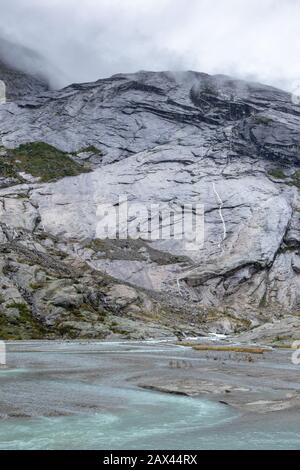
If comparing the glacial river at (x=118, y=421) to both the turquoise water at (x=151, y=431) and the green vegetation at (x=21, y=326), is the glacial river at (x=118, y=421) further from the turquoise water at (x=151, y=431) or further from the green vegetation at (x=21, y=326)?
the green vegetation at (x=21, y=326)

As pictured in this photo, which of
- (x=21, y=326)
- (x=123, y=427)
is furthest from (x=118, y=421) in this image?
(x=21, y=326)

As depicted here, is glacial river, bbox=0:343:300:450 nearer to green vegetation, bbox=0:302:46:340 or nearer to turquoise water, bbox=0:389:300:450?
turquoise water, bbox=0:389:300:450

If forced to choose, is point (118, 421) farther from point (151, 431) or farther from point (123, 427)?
point (151, 431)

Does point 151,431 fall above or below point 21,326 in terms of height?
above

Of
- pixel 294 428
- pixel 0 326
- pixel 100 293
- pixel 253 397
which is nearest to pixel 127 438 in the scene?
pixel 294 428

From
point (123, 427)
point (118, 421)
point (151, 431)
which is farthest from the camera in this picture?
point (118, 421)

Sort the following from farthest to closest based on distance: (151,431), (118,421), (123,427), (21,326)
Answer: (21,326)
(118,421)
(123,427)
(151,431)

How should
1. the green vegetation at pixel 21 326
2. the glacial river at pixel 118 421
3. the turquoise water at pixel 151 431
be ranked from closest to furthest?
the turquoise water at pixel 151 431
the glacial river at pixel 118 421
the green vegetation at pixel 21 326

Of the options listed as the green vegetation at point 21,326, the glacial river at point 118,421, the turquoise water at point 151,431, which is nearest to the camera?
the turquoise water at point 151,431

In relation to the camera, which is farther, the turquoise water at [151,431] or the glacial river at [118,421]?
the glacial river at [118,421]

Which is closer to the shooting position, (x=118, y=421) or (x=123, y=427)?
(x=123, y=427)

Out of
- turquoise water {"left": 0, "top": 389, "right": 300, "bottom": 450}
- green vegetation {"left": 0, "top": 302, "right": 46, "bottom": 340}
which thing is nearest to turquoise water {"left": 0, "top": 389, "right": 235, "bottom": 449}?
turquoise water {"left": 0, "top": 389, "right": 300, "bottom": 450}

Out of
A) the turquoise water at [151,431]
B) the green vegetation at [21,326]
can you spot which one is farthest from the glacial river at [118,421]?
the green vegetation at [21,326]
